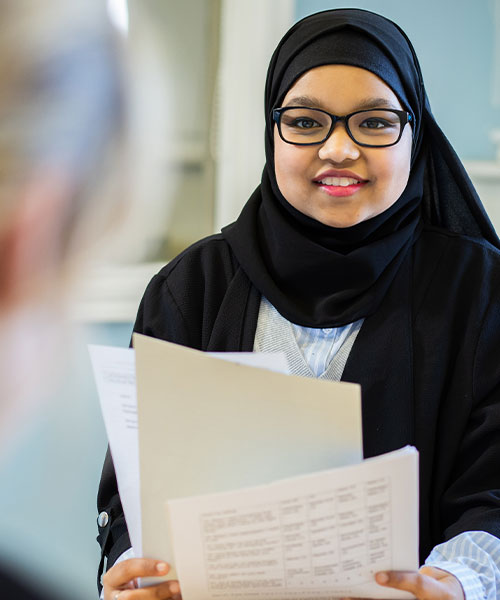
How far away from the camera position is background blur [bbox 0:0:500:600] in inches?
77.1

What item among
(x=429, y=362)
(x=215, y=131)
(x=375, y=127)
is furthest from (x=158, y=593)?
(x=215, y=131)

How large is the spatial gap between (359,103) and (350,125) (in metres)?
0.04

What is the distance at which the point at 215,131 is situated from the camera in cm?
204

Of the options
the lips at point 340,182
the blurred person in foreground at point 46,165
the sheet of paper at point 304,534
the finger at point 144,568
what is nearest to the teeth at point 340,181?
the lips at point 340,182

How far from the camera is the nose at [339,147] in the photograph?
136cm

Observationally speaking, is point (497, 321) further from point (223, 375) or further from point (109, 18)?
point (109, 18)

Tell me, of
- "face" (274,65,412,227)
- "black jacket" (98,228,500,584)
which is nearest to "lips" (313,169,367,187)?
"face" (274,65,412,227)

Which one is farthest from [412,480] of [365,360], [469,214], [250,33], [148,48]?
[250,33]

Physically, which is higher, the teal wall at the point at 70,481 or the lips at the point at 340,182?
the lips at the point at 340,182

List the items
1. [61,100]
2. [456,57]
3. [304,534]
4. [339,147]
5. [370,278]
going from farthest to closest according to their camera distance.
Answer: [456,57] < [370,278] < [339,147] < [304,534] < [61,100]

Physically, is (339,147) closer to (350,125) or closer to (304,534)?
(350,125)

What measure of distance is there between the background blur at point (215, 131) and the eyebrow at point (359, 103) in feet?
1.99

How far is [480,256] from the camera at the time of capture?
151 cm

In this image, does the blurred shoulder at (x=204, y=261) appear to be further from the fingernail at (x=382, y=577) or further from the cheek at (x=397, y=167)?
the fingernail at (x=382, y=577)
